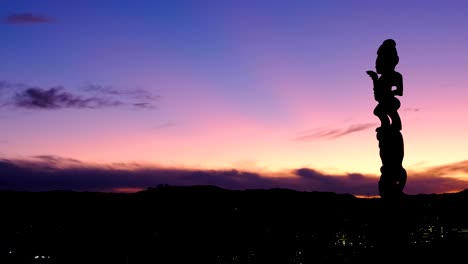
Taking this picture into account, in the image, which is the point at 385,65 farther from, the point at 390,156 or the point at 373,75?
the point at 390,156

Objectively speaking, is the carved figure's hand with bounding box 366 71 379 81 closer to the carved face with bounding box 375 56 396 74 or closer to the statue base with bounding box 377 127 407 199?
the carved face with bounding box 375 56 396 74

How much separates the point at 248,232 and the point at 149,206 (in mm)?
2274

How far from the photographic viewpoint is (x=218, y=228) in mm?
12336

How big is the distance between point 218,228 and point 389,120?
4262 millimetres

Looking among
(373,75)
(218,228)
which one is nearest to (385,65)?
(373,75)

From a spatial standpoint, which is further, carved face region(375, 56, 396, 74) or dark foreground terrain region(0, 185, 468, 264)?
carved face region(375, 56, 396, 74)

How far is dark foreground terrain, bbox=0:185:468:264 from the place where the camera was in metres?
10.9

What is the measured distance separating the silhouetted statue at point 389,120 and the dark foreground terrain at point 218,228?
48 cm

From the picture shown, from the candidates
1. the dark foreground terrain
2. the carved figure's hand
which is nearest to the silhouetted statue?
the carved figure's hand

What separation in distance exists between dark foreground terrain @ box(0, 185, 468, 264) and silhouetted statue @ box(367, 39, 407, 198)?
475 millimetres

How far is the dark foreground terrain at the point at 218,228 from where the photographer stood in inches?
431

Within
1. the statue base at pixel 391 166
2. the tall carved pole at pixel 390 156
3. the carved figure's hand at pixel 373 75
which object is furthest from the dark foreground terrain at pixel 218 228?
the carved figure's hand at pixel 373 75

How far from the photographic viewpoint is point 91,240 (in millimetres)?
11180

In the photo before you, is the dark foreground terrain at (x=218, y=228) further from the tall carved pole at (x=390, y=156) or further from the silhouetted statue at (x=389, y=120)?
the silhouetted statue at (x=389, y=120)
